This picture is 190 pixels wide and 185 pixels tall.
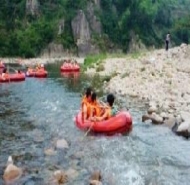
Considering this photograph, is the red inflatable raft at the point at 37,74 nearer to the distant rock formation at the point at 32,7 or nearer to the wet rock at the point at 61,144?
the wet rock at the point at 61,144

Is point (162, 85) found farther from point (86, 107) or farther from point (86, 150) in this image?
point (86, 150)

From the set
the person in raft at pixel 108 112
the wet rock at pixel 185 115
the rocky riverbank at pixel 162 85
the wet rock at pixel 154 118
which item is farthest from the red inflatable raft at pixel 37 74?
the person in raft at pixel 108 112

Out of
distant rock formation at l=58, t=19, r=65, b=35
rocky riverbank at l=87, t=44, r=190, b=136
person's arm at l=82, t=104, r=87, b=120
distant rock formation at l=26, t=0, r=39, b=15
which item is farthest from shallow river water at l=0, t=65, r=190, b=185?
distant rock formation at l=26, t=0, r=39, b=15

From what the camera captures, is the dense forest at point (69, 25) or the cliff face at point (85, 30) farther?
the cliff face at point (85, 30)

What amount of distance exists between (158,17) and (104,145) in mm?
86670

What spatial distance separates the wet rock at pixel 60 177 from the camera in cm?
1068

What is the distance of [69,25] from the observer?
80375mm

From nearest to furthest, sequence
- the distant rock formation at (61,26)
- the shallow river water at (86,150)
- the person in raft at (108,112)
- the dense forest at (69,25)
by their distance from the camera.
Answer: the shallow river water at (86,150) → the person in raft at (108,112) → the dense forest at (69,25) → the distant rock formation at (61,26)

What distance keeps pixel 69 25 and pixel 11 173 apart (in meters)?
70.8

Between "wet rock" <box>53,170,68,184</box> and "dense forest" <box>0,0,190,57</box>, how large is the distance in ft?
195

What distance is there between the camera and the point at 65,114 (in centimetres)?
1900

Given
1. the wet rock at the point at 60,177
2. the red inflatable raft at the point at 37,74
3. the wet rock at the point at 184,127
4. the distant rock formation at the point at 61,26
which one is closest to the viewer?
the wet rock at the point at 60,177

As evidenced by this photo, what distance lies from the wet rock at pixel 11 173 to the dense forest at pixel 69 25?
59018 mm

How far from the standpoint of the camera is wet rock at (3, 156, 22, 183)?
427 inches
